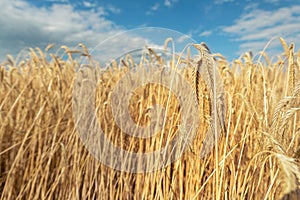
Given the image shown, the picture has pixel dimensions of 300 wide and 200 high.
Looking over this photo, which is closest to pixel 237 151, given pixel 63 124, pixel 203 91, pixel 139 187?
pixel 139 187

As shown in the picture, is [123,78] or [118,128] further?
[123,78]

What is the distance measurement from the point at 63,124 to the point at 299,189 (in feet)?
3.07

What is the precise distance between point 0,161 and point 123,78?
618 millimetres

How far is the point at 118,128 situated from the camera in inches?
40.9

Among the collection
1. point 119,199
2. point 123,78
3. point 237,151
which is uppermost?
point 123,78

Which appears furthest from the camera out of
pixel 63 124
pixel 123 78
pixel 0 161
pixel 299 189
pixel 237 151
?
pixel 123 78

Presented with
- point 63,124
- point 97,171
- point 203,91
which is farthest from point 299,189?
point 63,124

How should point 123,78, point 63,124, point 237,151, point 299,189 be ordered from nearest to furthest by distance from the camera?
point 299,189
point 237,151
point 63,124
point 123,78

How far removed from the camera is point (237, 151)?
862 mm

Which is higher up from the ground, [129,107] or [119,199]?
[129,107]

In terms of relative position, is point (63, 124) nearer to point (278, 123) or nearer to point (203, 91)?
point (203, 91)

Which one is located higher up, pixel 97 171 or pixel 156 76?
pixel 156 76

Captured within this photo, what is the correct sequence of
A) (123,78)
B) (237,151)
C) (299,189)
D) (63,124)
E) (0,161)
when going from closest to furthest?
(299,189), (237,151), (0,161), (63,124), (123,78)

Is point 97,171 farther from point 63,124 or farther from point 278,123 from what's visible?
point 278,123
